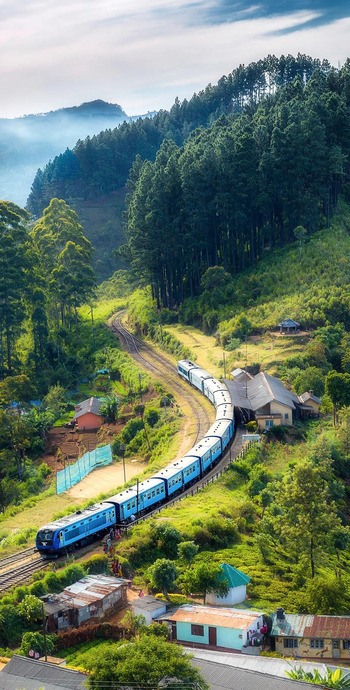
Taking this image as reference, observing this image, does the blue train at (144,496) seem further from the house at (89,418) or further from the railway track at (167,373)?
the house at (89,418)

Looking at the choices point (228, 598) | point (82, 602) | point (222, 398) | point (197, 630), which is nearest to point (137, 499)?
point (228, 598)

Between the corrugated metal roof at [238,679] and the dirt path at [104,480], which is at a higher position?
the corrugated metal roof at [238,679]

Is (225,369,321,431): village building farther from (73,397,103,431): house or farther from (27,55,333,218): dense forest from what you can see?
(27,55,333,218): dense forest

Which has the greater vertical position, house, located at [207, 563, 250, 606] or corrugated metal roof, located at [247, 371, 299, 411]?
corrugated metal roof, located at [247, 371, 299, 411]

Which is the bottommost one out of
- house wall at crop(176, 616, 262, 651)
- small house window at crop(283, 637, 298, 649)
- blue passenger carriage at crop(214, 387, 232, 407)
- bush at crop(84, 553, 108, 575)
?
small house window at crop(283, 637, 298, 649)

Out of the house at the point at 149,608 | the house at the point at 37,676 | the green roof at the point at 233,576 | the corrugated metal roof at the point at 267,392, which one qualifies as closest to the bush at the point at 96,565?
the house at the point at 149,608

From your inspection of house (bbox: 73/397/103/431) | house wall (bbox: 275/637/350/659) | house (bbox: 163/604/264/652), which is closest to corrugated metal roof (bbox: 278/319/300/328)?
house (bbox: 73/397/103/431)

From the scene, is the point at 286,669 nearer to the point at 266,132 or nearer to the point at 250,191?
the point at 250,191
